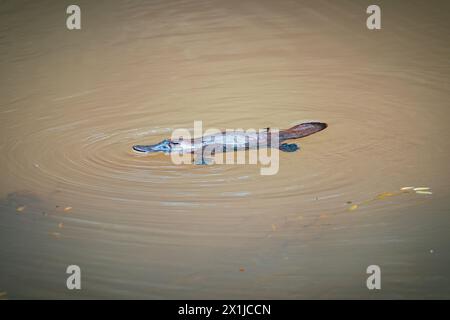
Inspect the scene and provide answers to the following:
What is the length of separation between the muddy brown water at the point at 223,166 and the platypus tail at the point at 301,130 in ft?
0.42

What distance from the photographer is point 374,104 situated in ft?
19.3

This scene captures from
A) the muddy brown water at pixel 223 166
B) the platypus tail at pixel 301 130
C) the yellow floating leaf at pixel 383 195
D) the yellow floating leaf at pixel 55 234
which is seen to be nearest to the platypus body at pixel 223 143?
the platypus tail at pixel 301 130

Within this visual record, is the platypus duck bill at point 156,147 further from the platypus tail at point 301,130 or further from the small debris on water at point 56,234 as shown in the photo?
the small debris on water at point 56,234

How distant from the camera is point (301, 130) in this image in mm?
5238

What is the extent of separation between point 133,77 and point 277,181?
Result: 321 centimetres

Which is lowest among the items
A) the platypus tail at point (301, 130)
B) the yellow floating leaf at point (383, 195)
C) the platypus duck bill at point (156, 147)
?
the yellow floating leaf at point (383, 195)

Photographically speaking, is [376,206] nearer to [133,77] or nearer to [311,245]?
[311,245]

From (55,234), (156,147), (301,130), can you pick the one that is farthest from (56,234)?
(301,130)

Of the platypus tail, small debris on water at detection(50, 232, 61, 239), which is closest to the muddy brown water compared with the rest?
small debris on water at detection(50, 232, 61, 239)

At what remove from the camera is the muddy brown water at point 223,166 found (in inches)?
142

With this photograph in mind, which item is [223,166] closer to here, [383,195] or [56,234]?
[383,195]

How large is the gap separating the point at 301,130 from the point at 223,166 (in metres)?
0.97

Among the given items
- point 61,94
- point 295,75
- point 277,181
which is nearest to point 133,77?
point 61,94

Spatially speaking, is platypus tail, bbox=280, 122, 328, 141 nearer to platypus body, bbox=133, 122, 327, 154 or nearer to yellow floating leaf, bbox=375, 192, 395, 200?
platypus body, bbox=133, 122, 327, 154
